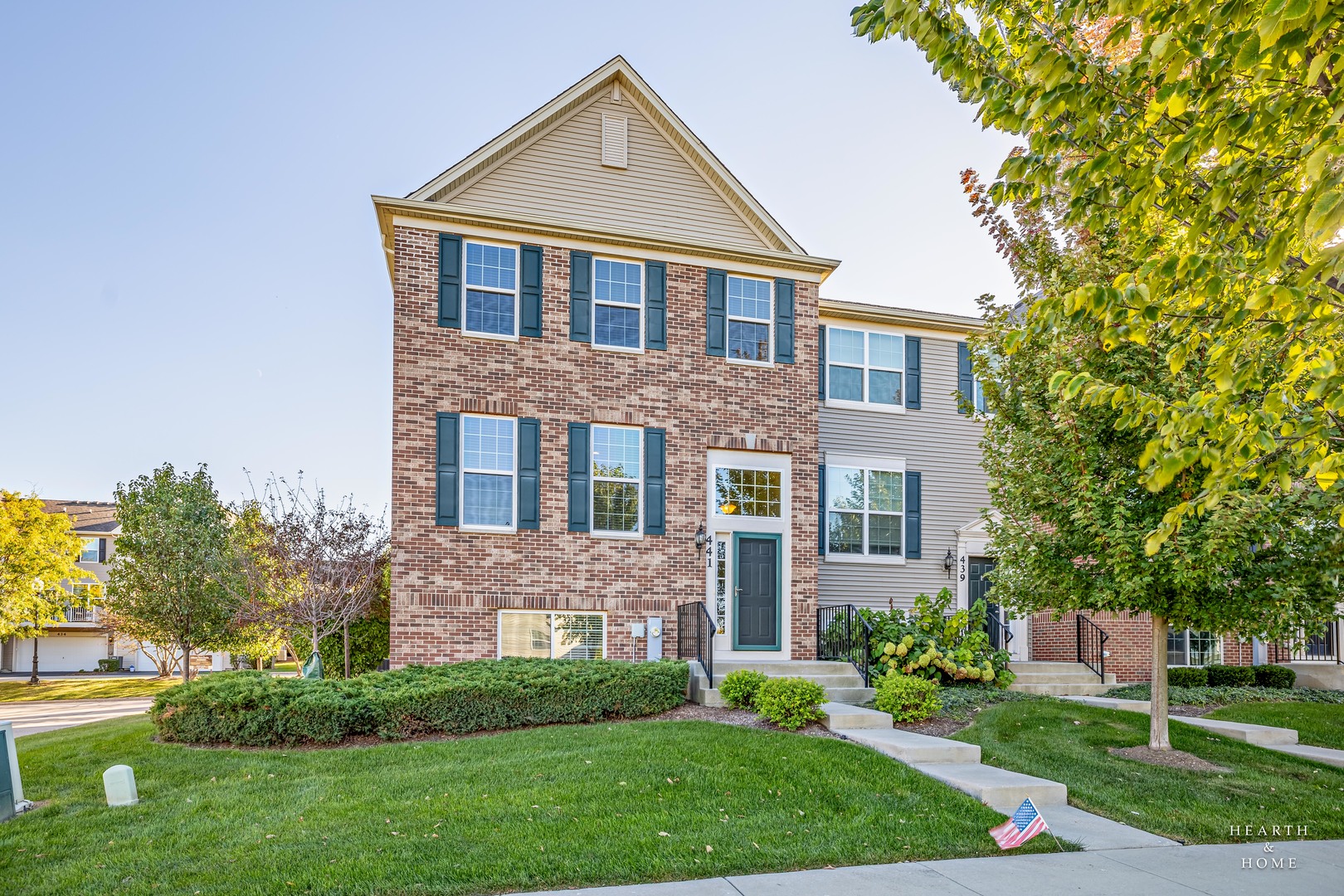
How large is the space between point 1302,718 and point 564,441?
1147 centimetres

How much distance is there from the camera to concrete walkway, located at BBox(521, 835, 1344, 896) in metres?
5.23

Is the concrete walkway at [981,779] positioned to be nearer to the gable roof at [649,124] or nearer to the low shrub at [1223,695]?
the low shrub at [1223,695]

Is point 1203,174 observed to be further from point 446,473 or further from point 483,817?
point 446,473

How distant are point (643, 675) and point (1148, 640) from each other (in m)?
11.3

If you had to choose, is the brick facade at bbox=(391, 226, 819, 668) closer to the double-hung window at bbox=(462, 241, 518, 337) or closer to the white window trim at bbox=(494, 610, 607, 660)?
the white window trim at bbox=(494, 610, 607, 660)

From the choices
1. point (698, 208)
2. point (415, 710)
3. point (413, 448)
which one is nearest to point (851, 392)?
point (698, 208)

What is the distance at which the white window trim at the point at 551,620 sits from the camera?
12.6 meters

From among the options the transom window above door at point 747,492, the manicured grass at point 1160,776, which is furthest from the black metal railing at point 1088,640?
the transom window above door at point 747,492

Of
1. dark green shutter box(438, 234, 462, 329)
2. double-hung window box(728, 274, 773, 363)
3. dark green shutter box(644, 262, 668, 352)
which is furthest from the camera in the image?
double-hung window box(728, 274, 773, 363)

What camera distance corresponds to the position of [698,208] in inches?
567

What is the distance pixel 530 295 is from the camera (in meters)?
13.2

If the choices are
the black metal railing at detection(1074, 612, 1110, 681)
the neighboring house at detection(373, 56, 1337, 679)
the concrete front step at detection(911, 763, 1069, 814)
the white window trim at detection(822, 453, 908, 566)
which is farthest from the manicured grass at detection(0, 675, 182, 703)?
the concrete front step at detection(911, 763, 1069, 814)

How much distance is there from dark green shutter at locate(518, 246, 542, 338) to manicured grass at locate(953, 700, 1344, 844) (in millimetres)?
8054

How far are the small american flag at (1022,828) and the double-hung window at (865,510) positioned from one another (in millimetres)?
10576
